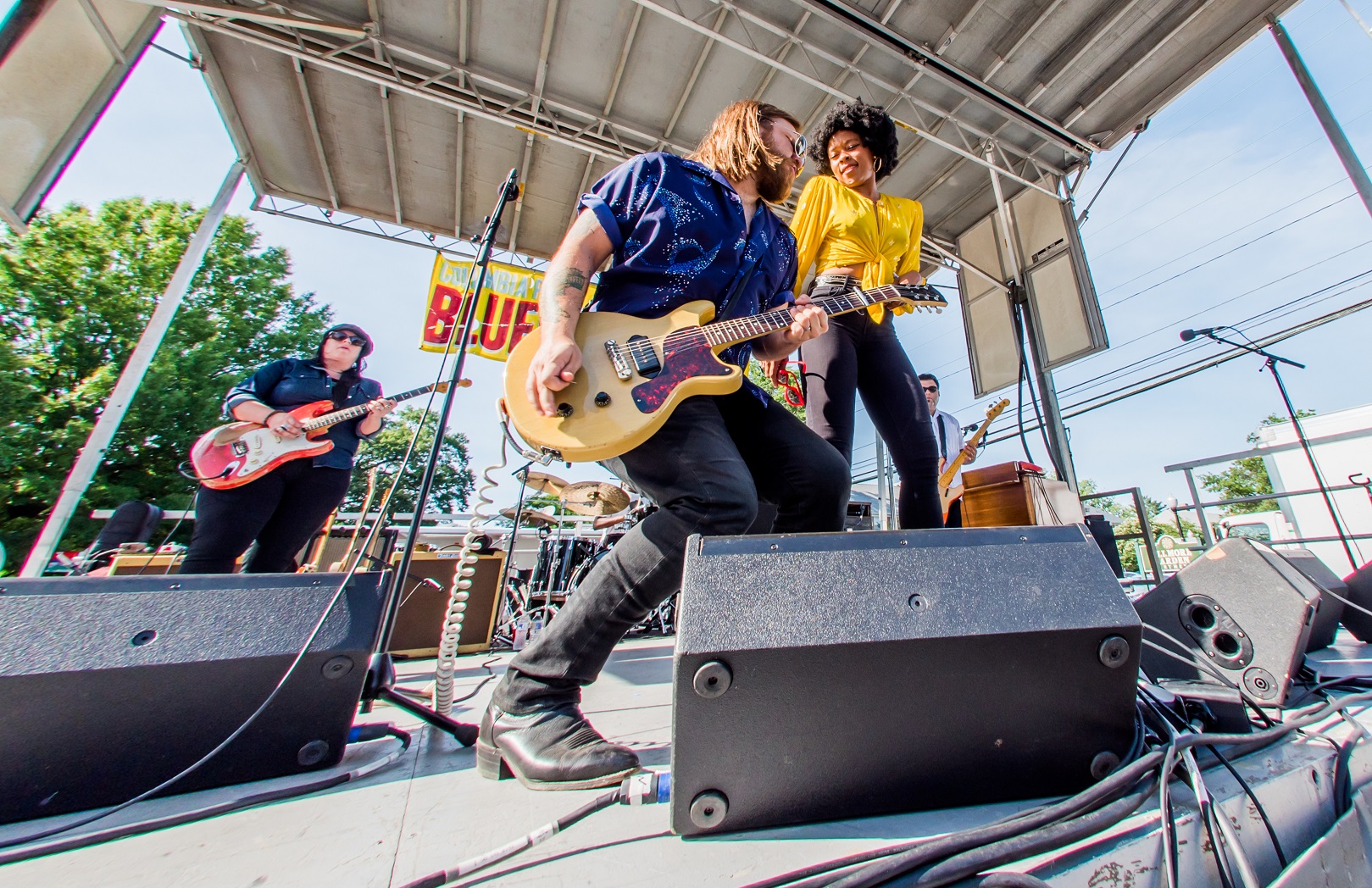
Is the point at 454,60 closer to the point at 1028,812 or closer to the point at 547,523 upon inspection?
the point at 547,523

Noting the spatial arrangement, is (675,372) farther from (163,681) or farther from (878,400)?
(163,681)

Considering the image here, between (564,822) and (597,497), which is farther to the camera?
(597,497)

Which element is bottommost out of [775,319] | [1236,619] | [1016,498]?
[1236,619]

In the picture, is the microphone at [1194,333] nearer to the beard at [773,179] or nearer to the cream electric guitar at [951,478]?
the cream electric guitar at [951,478]

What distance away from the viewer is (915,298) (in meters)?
2.06

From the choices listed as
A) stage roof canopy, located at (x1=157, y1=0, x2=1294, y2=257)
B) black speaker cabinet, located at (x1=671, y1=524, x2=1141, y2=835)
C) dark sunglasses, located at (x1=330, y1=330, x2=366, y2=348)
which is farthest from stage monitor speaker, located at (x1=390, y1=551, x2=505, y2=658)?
stage roof canopy, located at (x1=157, y1=0, x2=1294, y2=257)

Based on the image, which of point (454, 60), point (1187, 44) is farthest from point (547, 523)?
point (1187, 44)

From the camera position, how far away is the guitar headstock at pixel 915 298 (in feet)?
6.42

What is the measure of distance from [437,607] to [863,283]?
341cm

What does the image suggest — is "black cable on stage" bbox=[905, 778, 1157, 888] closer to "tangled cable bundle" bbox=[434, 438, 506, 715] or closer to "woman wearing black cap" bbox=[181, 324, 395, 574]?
"tangled cable bundle" bbox=[434, 438, 506, 715]

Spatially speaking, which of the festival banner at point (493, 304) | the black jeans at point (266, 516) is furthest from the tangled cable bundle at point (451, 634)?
the festival banner at point (493, 304)

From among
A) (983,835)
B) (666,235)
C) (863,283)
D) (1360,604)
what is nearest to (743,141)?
(666,235)

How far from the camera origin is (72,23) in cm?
365

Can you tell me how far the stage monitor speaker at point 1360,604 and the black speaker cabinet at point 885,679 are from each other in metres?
2.47
